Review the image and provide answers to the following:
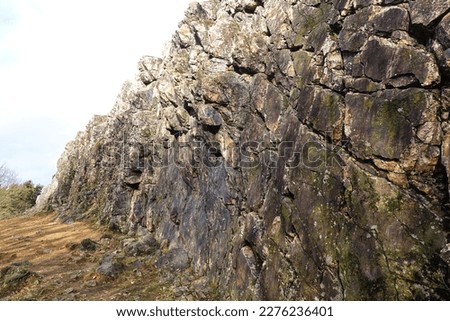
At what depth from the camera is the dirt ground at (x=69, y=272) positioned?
2303cm

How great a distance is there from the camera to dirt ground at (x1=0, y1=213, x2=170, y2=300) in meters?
23.0

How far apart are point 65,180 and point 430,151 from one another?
74.2m

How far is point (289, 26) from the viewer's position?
20094mm

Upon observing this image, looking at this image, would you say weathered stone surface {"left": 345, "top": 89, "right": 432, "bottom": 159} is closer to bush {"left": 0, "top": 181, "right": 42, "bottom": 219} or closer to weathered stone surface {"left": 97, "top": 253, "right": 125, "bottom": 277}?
weathered stone surface {"left": 97, "top": 253, "right": 125, "bottom": 277}

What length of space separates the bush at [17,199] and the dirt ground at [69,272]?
4215 cm

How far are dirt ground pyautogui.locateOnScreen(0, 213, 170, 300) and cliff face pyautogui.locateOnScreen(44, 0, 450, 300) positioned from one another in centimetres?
314

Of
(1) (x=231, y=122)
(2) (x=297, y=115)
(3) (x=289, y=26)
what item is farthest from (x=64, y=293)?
(3) (x=289, y=26)

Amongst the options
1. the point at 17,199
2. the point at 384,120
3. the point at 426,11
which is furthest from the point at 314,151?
the point at 17,199

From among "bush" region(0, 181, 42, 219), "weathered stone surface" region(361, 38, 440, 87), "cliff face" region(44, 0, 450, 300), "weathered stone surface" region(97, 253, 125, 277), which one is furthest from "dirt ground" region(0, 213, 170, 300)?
"bush" region(0, 181, 42, 219)

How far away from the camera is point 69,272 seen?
28062 millimetres

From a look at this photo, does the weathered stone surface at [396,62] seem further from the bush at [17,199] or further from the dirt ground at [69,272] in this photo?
the bush at [17,199]

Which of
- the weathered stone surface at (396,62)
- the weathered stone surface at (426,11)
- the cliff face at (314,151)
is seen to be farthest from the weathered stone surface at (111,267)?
the weathered stone surface at (426,11)

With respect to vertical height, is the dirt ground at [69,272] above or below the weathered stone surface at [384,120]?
below

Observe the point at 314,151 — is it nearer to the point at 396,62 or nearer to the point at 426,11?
the point at 396,62
